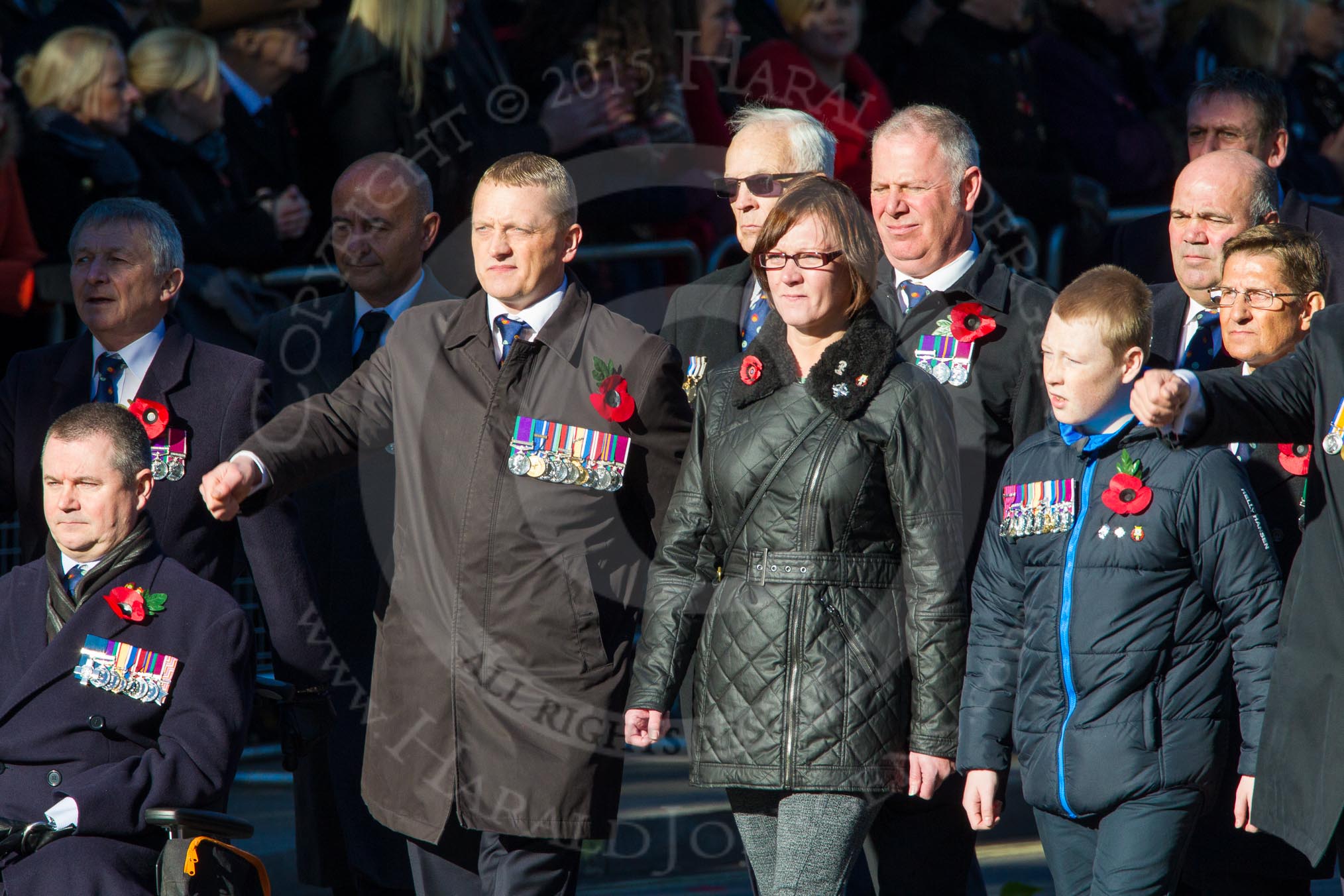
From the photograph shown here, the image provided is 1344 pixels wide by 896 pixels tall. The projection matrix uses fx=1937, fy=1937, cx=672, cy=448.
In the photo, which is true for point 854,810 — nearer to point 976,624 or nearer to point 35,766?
point 976,624

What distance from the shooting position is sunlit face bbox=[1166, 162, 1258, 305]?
16.9 feet

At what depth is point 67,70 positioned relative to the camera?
6.73 m

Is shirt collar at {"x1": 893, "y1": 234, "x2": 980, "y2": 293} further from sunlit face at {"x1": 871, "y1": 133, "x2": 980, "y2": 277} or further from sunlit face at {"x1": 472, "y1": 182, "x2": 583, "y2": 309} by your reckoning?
sunlit face at {"x1": 472, "y1": 182, "x2": 583, "y2": 309}

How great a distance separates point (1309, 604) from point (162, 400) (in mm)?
2953

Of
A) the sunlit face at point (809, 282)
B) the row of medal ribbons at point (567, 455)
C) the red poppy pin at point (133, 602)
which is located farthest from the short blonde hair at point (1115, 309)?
the red poppy pin at point (133, 602)

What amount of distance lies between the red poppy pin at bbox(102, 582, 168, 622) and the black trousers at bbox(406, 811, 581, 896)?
850mm

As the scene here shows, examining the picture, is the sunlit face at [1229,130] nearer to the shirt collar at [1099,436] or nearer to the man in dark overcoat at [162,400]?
the shirt collar at [1099,436]

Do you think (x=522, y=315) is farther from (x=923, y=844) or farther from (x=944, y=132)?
(x=923, y=844)

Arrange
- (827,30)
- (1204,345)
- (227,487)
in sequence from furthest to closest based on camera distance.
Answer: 1. (827,30)
2. (1204,345)
3. (227,487)

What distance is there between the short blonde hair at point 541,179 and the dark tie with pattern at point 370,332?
116 centimetres

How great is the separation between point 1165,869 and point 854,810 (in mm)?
691

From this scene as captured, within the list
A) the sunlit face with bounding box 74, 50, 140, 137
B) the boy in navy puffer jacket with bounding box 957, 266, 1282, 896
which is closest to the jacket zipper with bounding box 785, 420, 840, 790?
the boy in navy puffer jacket with bounding box 957, 266, 1282, 896

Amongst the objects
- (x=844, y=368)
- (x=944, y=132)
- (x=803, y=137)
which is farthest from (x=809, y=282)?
(x=803, y=137)

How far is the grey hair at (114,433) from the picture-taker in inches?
182
